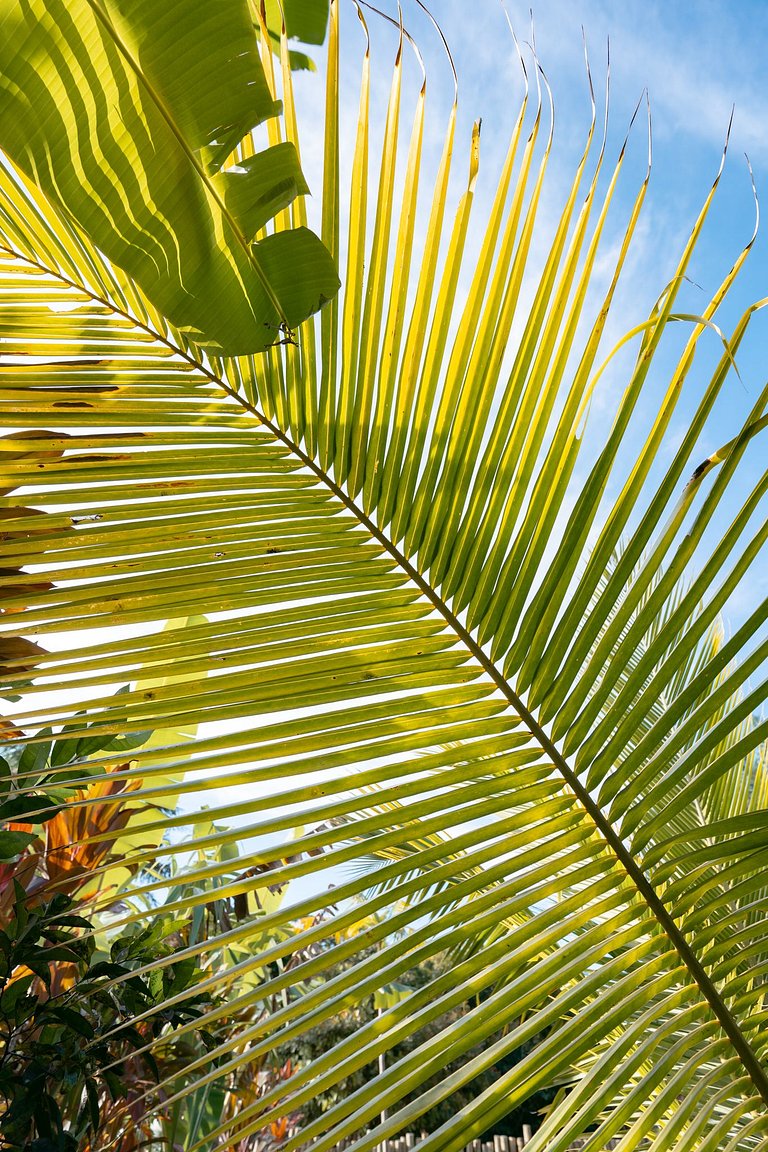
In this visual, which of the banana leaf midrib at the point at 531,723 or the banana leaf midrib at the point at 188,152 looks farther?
the banana leaf midrib at the point at 531,723

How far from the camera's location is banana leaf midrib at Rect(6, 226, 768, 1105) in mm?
776

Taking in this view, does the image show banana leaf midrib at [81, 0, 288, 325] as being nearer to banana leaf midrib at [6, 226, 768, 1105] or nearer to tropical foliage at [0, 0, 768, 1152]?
tropical foliage at [0, 0, 768, 1152]

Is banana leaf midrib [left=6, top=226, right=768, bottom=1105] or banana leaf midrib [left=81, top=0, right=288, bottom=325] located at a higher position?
banana leaf midrib [left=81, top=0, right=288, bottom=325]

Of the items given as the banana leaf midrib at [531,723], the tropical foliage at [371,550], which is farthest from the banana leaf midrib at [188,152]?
the banana leaf midrib at [531,723]

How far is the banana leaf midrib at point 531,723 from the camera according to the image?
78cm

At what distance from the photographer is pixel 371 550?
91cm

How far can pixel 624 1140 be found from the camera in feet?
2.30

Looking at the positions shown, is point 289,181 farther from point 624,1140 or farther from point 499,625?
point 624,1140

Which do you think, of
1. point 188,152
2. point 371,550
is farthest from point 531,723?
point 188,152

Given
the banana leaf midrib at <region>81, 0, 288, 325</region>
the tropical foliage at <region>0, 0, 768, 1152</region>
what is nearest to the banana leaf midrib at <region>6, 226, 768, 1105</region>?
the tropical foliage at <region>0, 0, 768, 1152</region>

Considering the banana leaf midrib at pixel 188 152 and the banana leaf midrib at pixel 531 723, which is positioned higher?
the banana leaf midrib at pixel 188 152

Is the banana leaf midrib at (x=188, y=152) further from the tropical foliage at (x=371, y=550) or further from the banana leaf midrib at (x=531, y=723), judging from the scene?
the banana leaf midrib at (x=531, y=723)

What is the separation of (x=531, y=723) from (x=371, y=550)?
0.26 m

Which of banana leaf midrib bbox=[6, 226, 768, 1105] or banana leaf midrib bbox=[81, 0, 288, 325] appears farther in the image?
banana leaf midrib bbox=[6, 226, 768, 1105]
